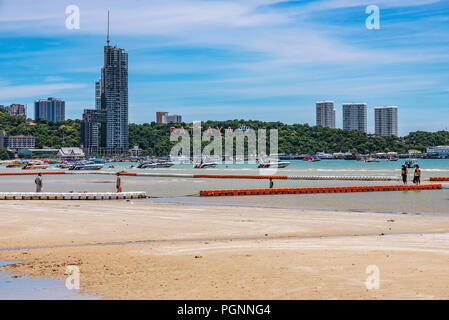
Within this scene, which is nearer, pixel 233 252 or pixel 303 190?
pixel 233 252

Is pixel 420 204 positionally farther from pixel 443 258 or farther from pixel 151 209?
pixel 443 258

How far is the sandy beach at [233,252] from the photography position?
12609mm

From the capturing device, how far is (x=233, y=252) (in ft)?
57.4

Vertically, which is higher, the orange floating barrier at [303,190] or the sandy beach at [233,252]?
the sandy beach at [233,252]

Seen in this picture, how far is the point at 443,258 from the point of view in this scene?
1571cm

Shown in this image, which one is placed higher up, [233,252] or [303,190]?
[233,252]

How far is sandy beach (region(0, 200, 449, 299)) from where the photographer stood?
12609mm

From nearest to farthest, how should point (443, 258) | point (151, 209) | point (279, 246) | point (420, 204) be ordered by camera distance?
point (443, 258) < point (279, 246) < point (151, 209) < point (420, 204)

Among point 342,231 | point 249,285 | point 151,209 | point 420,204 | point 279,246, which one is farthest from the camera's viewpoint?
point 420,204

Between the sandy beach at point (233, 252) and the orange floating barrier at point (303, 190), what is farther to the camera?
the orange floating barrier at point (303, 190)

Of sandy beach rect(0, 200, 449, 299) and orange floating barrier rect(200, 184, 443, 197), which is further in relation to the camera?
orange floating barrier rect(200, 184, 443, 197)
